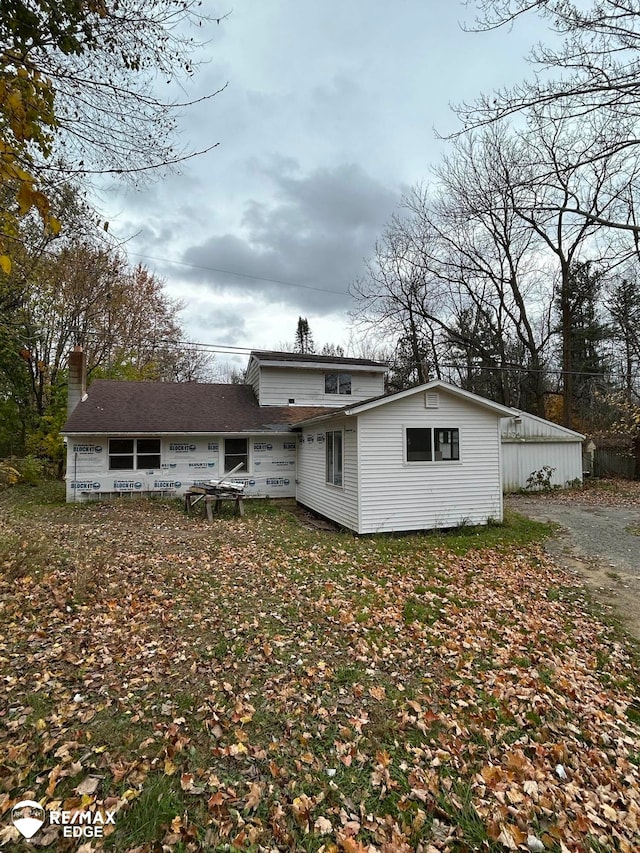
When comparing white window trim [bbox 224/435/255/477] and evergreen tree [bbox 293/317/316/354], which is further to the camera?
evergreen tree [bbox 293/317/316/354]

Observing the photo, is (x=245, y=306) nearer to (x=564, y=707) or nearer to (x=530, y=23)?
(x=530, y=23)

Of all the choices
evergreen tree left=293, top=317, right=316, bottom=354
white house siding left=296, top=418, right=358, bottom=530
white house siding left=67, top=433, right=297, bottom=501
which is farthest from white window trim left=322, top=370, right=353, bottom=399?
evergreen tree left=293, top=317, right=316, bottom=354

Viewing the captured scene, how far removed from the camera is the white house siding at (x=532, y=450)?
58.2 ft

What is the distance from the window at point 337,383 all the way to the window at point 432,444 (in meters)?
7.11

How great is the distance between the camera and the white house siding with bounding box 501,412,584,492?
17750mm

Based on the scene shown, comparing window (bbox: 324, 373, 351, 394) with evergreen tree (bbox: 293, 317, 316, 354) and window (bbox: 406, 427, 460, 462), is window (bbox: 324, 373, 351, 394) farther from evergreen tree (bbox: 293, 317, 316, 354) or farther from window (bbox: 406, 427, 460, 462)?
evergreen tree (bbox: 293, 317, 316, 354)

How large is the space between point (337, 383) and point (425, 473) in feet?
24.8

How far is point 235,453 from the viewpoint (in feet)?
47.8

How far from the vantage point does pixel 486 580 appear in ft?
22.4

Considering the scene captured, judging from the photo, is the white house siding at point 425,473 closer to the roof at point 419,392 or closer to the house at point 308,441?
the house at point 308,441

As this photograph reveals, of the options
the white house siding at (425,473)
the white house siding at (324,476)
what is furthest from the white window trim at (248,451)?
the white house siding at (425,473)

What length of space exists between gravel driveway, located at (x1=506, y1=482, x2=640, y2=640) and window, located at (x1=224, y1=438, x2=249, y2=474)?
922cm

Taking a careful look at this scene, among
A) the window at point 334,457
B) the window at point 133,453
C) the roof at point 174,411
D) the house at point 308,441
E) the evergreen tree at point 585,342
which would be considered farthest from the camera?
the evergreen tree at point 585,342

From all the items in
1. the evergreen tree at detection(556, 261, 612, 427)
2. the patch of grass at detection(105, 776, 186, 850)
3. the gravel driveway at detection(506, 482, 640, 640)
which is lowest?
the gravel driveway at detection(506, 482, 640, 640)
